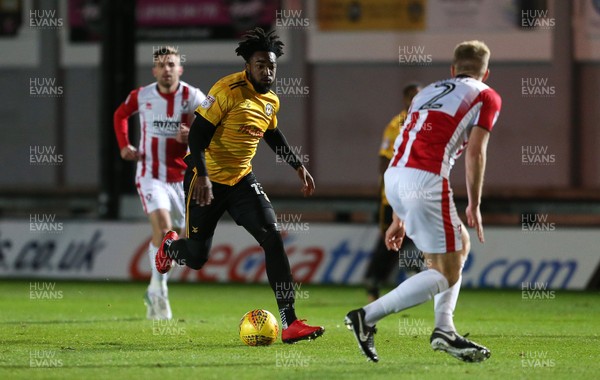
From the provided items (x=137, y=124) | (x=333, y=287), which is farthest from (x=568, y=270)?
Result: (x=137, y=124)

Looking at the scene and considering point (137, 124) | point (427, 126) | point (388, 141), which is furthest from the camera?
point (137, 124)

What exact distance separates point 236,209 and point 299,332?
41.0 inches

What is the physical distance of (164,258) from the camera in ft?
32.3

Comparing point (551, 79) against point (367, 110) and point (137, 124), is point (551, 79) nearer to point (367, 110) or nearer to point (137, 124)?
point (367, 110)

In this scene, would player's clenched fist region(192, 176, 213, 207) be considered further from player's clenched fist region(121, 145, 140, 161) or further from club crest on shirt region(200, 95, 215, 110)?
player's clenched fist region(121, 145, 140, 161)

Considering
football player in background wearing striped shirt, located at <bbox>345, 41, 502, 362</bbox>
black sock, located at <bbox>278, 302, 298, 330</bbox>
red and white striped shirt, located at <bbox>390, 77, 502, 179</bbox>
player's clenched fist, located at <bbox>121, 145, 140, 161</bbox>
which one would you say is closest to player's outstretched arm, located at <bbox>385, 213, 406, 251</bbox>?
football player in background wearing striped shirt, located at <bbox>345, 41, 502, 362</bbox>

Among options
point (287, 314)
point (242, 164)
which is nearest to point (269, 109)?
point (242, 164)

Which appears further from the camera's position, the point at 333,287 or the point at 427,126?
the point at 333,287

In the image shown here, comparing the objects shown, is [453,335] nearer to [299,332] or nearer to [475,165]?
[475,165]

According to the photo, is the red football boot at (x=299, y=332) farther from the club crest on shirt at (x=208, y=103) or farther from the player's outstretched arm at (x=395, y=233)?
the club crest on shirt at (x=208, y=103)

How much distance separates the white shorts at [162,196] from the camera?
10969mm

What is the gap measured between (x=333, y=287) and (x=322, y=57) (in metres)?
10.4

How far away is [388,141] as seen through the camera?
1261 cm

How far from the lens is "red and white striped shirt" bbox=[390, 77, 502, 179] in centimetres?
749
